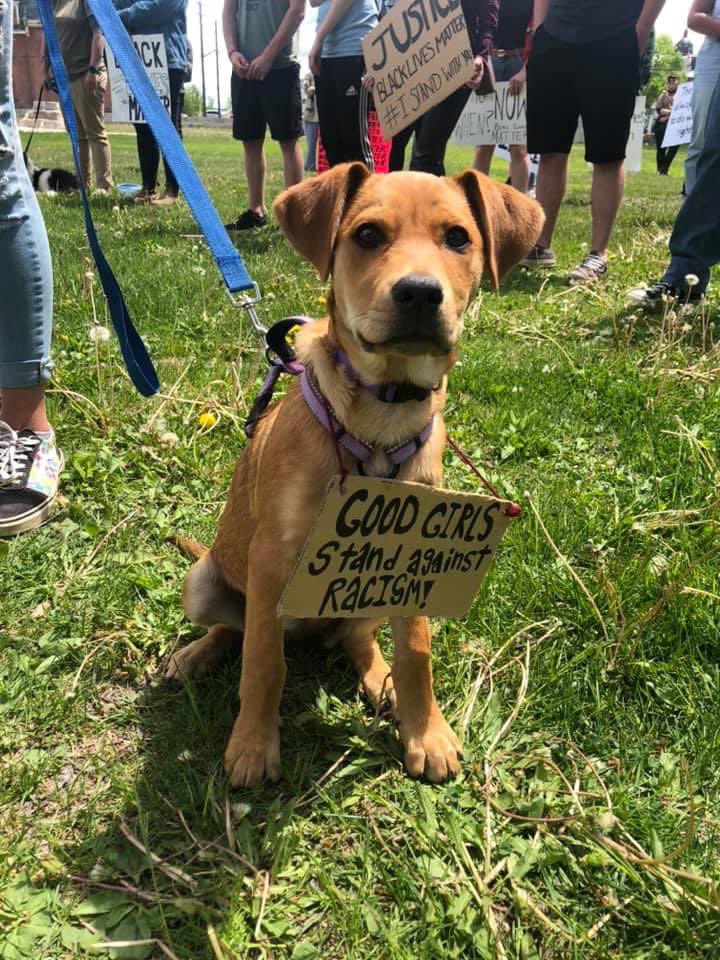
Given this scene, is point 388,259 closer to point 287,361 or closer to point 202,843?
A: point 287,361

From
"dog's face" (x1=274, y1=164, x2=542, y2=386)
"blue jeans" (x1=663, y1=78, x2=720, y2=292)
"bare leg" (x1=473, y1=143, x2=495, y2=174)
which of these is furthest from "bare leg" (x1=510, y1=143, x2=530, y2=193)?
"dog's face" (x1=274, y1=164, x2=542, y2=386)

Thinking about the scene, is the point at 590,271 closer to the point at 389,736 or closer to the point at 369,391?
the point at 369,391

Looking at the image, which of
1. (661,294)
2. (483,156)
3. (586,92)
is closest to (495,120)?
(483,156)

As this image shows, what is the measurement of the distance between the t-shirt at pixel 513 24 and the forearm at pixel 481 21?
7.18 ft

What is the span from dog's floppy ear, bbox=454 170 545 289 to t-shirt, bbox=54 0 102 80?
8.53 meters

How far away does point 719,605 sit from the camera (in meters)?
2.36

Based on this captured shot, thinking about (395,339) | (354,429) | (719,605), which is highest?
(395,339)

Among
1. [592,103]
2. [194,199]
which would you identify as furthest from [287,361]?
[592,103]

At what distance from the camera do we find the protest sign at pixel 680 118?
33.1 ft

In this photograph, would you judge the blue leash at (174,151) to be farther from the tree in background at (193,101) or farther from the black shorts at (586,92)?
the tree in background at (193,101)

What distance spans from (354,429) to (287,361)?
42 cm

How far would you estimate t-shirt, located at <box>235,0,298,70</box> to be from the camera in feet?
24.6

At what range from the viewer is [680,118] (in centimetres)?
1040

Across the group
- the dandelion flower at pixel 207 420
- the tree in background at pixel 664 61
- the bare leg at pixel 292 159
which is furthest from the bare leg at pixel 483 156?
the tree in background at pixel 664 61
